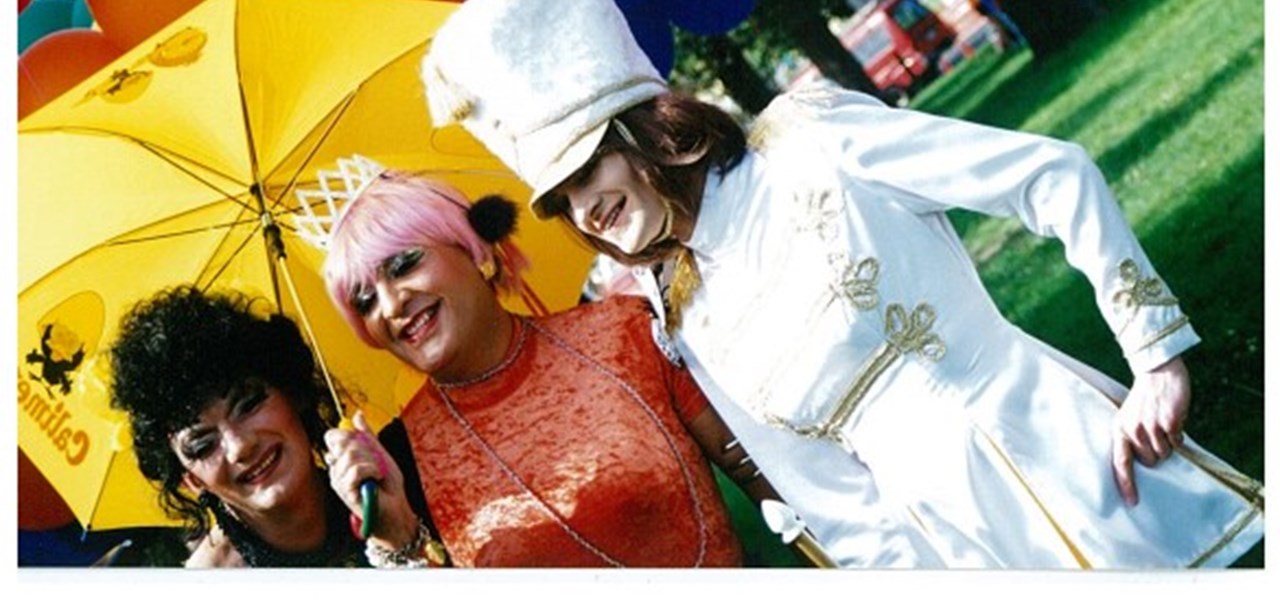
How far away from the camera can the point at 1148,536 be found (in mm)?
3752

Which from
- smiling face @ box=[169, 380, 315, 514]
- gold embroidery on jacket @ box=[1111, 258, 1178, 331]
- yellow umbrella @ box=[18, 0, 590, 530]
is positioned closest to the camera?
gold embroidery on jacket @ box=[1111, 258, 1178, 331]

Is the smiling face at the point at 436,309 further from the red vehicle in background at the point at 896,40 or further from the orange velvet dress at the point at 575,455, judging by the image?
the red vehicle in background at the point at 896,40

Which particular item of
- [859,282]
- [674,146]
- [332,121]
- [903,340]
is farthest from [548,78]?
[903,340]

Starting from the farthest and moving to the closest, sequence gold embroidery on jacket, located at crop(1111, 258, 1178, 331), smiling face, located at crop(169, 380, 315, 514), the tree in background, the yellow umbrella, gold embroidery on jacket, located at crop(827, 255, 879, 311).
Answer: smiling face, located at crop(169, 380, 315, 514) → the yellow umbrella → the tree in background → gold embroidery on jacket, located at crop(827, 255, 879, 311) → gold embroidery on jacket, located at crop(1111, 258, 1178, 331)

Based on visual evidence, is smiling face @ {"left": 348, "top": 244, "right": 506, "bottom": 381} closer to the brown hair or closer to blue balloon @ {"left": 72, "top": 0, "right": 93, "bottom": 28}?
the brown hair

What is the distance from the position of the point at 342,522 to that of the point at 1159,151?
2.04 metres

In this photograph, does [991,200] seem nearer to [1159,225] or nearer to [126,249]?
[1159,225]

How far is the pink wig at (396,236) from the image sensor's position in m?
4.18

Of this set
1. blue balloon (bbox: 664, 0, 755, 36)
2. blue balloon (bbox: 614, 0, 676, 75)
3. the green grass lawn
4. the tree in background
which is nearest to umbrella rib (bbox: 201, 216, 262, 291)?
blue balloon (bbox: 614, 0, 676, 75)

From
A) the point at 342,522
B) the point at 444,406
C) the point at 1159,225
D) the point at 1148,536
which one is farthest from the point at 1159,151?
the point at 342,522

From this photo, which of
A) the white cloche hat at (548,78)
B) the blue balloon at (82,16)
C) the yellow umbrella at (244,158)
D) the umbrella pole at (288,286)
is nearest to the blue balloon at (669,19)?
the white cloche hat at (548,78)

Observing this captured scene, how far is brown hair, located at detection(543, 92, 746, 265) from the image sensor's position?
153 inches

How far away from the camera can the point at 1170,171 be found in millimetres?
4023

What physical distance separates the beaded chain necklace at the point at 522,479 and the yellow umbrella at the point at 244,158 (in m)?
0.10
